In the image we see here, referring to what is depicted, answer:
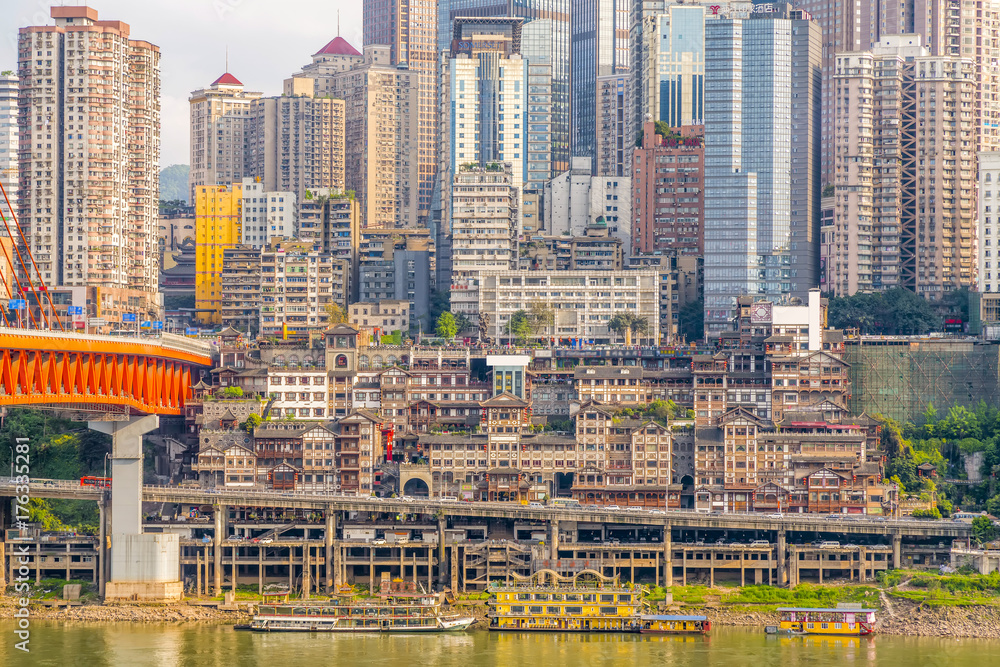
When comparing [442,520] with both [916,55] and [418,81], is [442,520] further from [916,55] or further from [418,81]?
[418,81]

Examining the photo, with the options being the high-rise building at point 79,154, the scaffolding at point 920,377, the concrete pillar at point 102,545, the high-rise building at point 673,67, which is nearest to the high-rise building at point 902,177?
the high-rise building at point 673,67

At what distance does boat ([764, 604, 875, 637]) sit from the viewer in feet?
215

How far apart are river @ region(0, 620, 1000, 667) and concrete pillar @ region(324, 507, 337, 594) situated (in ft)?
21.7

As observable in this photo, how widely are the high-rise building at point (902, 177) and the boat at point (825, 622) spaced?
44462 mm

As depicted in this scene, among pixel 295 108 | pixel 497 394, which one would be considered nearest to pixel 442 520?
pixel 497 394

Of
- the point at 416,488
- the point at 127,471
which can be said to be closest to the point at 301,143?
the point at 416,488

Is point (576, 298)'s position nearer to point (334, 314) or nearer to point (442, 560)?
point (334, 314)

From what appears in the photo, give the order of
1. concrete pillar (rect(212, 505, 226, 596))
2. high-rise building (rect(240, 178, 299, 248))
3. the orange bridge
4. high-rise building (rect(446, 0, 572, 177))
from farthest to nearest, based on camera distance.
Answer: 1. high-rise building (rect(446, 0, 572, 177))
2. high-rise building (rect(240, 178, 299, 248))
3. concrete pillar (rect(212, 505, 226, 596))
4. the orange bridge

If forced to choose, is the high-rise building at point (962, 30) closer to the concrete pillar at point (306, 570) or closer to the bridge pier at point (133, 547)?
the concrete pillar at point (306, 570)

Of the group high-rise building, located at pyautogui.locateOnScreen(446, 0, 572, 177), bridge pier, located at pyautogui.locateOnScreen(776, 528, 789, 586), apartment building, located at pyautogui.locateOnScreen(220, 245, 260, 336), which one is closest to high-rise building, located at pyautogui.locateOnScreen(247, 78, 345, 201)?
high-rise building, located at pyautogui.locateOnScreen(446, 0, 572, 177)

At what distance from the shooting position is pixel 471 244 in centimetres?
10975

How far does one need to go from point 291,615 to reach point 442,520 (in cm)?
899

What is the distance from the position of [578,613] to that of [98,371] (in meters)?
22.1

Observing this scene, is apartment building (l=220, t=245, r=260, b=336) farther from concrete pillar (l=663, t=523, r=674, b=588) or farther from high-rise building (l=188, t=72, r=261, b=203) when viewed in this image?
concrete pillar (l=663, t=523, r=674, b=588)
